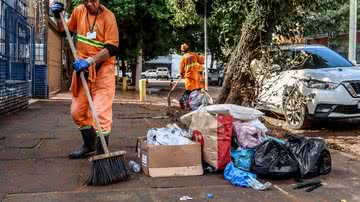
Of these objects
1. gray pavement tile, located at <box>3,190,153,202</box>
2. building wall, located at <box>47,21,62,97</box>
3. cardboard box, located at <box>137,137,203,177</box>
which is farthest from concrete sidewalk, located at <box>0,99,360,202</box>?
building wall, located at <box>47,21,62,97</box>

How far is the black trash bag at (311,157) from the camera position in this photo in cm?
511

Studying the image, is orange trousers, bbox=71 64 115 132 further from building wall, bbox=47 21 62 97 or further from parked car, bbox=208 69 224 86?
parked car, bbox=208 69 224 86

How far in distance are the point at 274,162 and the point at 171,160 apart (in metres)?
1.08

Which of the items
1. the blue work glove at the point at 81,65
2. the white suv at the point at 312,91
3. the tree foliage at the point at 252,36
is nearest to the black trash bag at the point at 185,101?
the white suv at the point at 312,91

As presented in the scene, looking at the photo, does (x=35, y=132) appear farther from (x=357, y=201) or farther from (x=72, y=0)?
(x=72, y=0)

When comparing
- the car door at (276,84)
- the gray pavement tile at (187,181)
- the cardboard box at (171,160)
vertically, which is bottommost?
the gray pavement tile at (187,181)

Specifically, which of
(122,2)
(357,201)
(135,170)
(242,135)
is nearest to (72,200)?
(135,170)

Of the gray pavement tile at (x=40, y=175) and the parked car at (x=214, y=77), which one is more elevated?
the parked car at (x=214, y=77)

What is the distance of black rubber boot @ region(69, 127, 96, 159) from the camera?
5910mm

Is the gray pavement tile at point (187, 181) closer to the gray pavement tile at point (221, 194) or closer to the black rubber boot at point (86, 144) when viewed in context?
the gray pavement tile at point (221, 194)

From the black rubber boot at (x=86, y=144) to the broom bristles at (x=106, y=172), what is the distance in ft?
3.79

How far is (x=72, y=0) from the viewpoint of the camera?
74.6ft

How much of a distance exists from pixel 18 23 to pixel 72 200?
328 inches

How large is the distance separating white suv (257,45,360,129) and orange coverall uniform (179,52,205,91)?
111 inches
